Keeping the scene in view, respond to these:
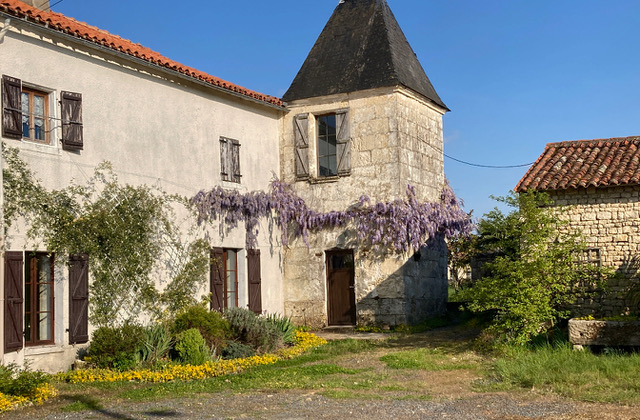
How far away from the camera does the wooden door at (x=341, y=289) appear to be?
57.5ft

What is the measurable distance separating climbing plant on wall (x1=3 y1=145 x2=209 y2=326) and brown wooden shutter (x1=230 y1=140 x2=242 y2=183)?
190 cm

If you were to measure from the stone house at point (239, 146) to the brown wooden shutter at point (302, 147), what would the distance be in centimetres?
4

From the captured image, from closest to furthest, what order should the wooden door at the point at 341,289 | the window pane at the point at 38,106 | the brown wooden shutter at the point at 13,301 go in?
the brown wooden shutter at the point at 13,301
the window pane at the point at 38,106
the wooden door at the point at 341,289

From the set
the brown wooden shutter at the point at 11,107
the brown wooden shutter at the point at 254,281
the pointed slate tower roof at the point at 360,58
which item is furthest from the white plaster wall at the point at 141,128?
the pointed slate tower roof at the point at 360,58

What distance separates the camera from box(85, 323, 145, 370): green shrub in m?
11.5

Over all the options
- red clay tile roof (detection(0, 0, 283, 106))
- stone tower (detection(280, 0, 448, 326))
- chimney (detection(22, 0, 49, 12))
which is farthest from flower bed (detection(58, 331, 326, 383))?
chimney (detection(22, 0, 49, 12))

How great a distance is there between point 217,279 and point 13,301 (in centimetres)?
511

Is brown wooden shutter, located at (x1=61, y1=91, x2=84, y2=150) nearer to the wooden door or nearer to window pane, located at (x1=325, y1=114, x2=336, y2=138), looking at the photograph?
window pane, located at (x1=325, y1=114, x2=336, y2=138)

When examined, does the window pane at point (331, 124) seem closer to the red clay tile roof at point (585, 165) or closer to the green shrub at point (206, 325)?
the red clay tile roof at point (585, 165)

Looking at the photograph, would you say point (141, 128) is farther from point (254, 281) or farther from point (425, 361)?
point (425, 361)

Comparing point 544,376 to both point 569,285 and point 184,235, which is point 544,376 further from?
point 184,235

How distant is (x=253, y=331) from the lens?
43.6 ft

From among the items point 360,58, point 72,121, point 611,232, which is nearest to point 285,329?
point 72,121

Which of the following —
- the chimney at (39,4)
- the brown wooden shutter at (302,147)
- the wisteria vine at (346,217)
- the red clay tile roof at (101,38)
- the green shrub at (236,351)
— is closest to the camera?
the red clay tile roof at (101,38)
